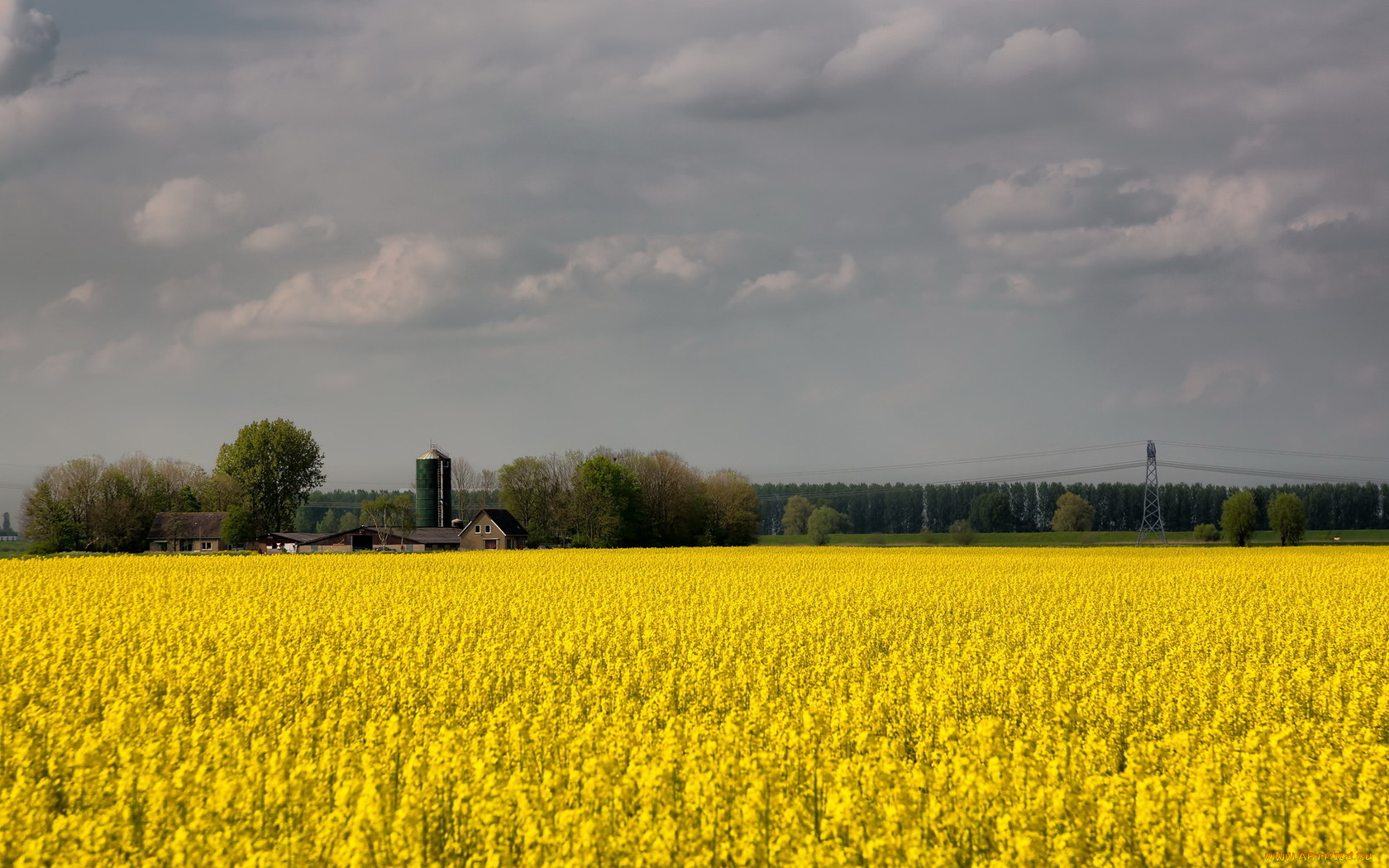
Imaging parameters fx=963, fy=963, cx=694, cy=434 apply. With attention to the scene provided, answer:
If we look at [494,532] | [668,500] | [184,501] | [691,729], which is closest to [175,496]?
[184,501]

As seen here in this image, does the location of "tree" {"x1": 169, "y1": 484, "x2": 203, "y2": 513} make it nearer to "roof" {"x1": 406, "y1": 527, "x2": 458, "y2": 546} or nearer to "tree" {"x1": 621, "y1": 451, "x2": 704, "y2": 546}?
"roof" {"x1": 406, "y1": 527, "x2": 458, "y2": 546}

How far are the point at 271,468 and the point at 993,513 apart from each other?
136 m

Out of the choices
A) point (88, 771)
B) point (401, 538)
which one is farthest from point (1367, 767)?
point (401, 538)

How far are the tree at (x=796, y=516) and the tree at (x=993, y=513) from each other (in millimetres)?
35190

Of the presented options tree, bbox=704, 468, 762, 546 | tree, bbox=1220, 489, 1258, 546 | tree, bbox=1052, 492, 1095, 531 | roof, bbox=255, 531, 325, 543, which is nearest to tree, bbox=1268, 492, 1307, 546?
tree, bbox=1220, 489, 1258, 546

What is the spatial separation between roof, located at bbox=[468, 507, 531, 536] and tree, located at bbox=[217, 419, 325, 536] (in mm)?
19703

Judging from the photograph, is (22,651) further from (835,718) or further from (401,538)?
(401,538)

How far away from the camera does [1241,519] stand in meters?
90.1

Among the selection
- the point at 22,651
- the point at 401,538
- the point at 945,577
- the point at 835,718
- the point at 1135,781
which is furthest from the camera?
the point at 401,538

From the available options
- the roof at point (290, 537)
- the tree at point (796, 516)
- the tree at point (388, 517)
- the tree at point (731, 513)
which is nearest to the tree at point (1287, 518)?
the tree at point (731, 513)

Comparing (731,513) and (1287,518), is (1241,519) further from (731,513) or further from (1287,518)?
(731,513)

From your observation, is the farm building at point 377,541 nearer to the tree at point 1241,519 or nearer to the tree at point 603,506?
the tree at point 603,506

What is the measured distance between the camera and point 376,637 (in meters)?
20.0

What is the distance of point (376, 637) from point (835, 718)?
1277cm
